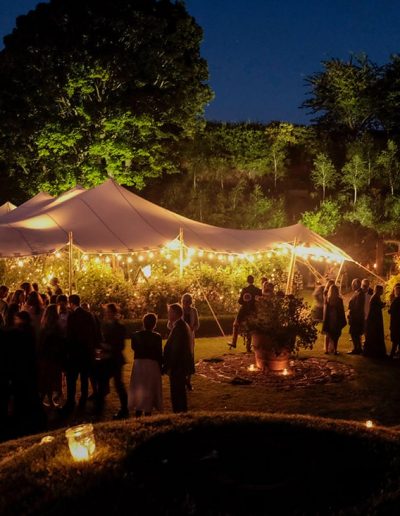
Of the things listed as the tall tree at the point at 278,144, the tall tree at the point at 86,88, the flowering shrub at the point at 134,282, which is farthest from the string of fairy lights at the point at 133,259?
the tall tree at the point at 278,144

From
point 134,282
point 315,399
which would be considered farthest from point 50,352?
point 134,282

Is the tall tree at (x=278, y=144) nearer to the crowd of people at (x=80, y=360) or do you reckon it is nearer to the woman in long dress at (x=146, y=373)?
the crowd of people at (x=80, y=360)

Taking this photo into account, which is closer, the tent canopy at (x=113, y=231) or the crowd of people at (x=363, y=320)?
the crowd of people at (x=363, y=320)

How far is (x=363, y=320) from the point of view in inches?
484

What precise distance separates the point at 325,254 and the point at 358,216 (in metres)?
10.1

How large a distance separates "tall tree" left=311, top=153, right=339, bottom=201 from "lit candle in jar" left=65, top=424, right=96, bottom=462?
84.7 ft

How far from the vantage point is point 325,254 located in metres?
17.0

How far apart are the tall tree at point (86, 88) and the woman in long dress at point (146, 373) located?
55.9ft

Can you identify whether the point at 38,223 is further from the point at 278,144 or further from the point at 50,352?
the point at 278,144

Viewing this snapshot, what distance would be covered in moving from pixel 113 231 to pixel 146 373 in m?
8.01

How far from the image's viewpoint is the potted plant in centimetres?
1012

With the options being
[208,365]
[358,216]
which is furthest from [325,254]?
[358,216]

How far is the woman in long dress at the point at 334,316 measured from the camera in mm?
12000

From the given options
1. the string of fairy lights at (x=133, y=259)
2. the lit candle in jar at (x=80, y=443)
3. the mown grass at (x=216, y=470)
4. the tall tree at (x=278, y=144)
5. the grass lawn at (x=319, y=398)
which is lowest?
the grass lawn at (x=319, y=398)
